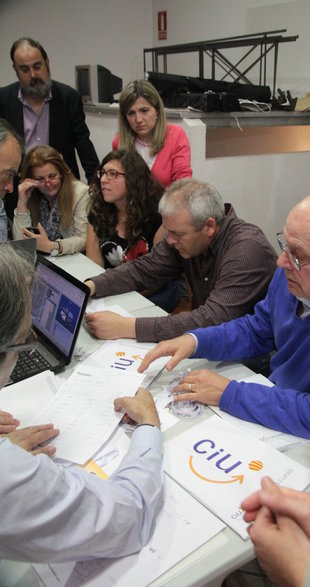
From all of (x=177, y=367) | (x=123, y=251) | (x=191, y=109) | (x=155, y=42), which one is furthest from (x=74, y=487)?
(x=155, y=42)

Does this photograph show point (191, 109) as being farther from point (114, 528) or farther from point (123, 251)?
point (114, 528)

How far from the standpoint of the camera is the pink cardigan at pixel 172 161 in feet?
8.87

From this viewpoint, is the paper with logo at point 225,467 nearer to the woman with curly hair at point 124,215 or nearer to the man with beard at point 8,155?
the woman with curly hair at point 124,215

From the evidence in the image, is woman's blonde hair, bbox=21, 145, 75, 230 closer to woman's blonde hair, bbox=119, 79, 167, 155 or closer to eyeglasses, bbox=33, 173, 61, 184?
eyeglasses, bbox=33, 173, 61, 184

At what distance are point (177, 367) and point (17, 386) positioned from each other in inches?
18.6

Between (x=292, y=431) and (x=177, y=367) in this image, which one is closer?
(x=292, y=431)

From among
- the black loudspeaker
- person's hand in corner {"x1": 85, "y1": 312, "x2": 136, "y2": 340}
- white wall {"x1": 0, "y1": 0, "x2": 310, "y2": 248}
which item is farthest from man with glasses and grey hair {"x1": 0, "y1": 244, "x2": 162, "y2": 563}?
the black loudspeaker

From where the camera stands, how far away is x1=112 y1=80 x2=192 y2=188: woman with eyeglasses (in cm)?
260

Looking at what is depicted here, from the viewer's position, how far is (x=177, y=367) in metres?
1.34

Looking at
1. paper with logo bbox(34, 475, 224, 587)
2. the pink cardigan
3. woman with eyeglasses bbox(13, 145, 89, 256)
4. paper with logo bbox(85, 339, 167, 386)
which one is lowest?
paper with logo bbox(34, 475, 224, 587)

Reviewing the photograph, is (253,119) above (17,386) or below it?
above

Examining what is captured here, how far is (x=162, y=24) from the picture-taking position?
6.51 m

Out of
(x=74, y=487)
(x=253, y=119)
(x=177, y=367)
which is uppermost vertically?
(x=253, y=119)

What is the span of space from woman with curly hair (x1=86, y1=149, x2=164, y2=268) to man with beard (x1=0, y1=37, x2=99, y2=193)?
2.70 feet
